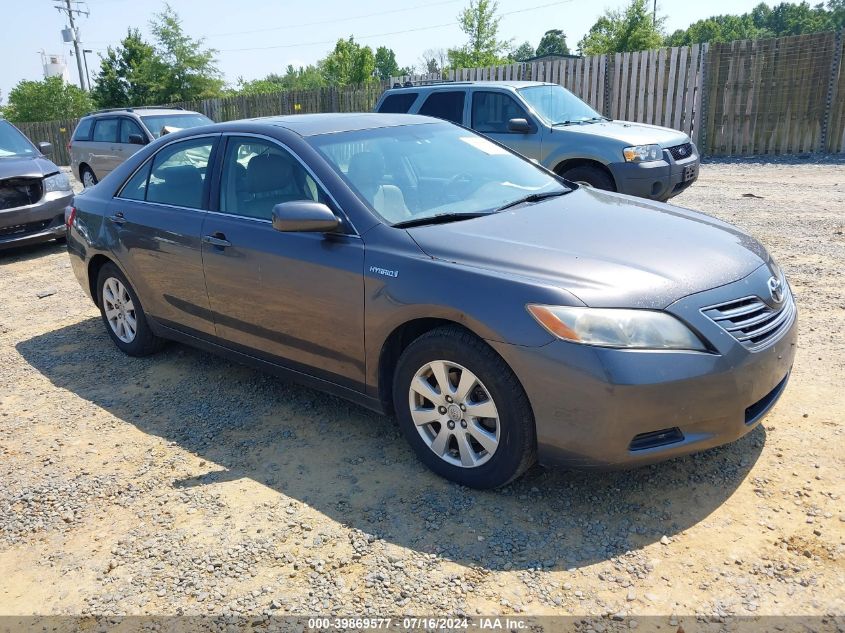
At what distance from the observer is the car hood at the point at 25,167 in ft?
29.9

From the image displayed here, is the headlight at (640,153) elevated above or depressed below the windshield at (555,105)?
below

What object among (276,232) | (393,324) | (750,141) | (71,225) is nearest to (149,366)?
(71,225)

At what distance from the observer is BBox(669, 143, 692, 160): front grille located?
8.72 m

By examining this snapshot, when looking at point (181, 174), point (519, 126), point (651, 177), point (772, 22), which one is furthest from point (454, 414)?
point (772, 22)

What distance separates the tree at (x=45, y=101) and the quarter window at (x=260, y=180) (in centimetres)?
3943

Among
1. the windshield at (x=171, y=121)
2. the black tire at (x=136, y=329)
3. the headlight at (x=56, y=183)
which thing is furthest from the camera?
the windshield at (x=171, y=121)

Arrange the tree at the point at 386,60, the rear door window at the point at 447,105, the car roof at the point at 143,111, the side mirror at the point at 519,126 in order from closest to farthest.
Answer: the side mirror at the point at 519,126 → the rear door window at the point at 447,105 → the car roof at the point at 143,111 → the tree at the point at 386,60

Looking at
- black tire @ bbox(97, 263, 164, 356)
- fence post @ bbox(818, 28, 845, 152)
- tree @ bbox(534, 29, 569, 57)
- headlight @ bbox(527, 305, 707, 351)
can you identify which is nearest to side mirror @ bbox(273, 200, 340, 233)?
headlight @ bbox(527, 305, 707, 351)

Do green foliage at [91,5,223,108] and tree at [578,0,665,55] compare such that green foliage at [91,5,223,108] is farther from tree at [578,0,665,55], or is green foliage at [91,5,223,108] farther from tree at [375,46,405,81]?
tree at [375,46,405,81]

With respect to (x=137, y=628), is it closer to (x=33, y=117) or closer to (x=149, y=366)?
(x=149, y=366)

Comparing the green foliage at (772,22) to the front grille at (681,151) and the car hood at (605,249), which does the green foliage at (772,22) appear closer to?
the front grille at (681,151)

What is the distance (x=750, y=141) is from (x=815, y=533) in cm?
1503

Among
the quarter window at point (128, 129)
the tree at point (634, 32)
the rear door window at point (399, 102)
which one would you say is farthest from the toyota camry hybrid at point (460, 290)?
the tree at point (634, 32)

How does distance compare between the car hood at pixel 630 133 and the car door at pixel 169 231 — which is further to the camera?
the car hood at pixel 630 133
